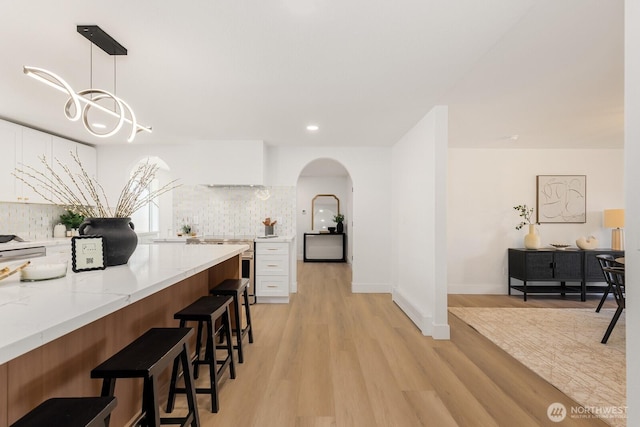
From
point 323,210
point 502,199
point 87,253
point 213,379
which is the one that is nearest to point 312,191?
point 323,210

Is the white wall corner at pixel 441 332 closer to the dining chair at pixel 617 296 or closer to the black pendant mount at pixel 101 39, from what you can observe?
the dining chair at pixel 617 296

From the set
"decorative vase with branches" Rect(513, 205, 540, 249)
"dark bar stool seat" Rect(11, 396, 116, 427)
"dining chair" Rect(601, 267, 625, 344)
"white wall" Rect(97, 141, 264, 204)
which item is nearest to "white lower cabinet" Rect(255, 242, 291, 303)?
"white wall" Rect(97, 141, 264, 204)

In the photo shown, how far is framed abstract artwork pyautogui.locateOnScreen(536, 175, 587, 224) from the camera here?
199 inches

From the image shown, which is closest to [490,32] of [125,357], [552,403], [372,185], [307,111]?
[307,111]

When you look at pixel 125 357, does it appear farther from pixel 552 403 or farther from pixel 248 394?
pixel 552 403

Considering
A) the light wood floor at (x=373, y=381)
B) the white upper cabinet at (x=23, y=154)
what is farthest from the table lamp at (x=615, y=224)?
the white upper cabinet at (x=23, y=154)

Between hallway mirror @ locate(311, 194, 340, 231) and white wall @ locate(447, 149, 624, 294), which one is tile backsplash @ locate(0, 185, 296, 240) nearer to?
white wall @ locate(447, 149, 624, 294)

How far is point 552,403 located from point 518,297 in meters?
3.18

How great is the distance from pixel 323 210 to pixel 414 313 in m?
5.46

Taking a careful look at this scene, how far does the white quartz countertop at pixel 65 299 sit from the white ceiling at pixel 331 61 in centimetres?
145

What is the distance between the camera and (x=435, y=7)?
1690 mm

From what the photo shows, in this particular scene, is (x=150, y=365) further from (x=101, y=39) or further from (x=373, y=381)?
(x=101, y=39)

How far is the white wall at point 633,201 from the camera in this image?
1167 mm

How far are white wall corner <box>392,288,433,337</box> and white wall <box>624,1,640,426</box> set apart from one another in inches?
81.0
